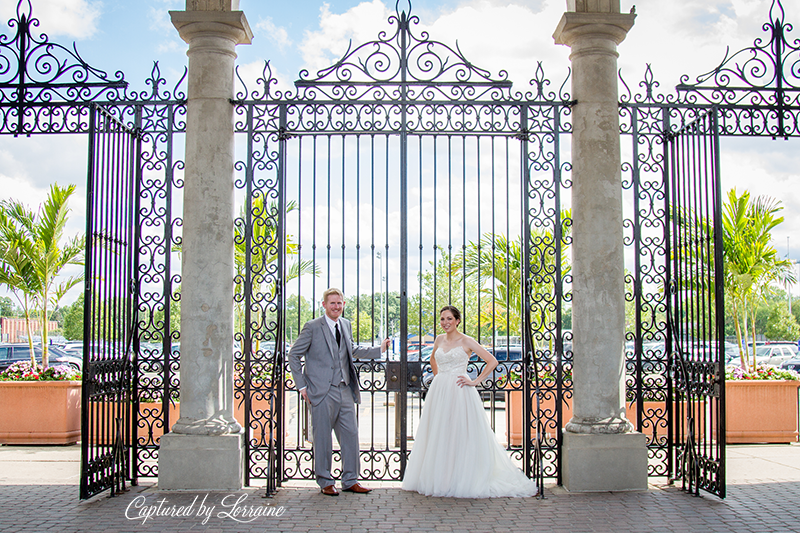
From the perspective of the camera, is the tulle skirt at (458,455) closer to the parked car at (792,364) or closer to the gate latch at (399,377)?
the gate latch at (399,377)

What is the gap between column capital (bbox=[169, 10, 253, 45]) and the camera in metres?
6.23

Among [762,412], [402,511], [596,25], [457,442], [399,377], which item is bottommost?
[402,511]

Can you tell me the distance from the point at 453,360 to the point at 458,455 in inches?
36.5

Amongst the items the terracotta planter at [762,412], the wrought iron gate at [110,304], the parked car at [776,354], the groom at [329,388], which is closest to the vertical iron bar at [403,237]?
the groom at [329,388]

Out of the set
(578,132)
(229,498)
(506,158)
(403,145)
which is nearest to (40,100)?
(403,145)

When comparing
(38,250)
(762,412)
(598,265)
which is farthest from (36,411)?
(762,412)

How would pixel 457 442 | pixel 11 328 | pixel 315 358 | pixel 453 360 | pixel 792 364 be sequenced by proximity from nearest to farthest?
pixel 457 442
pixel 315 358
pixel 453 360
pixel 792 364
pixel 11 328

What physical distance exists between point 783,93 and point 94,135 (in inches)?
293

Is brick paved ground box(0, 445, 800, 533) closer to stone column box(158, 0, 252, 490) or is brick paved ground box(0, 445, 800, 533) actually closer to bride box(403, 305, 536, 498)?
bride box(403, 305, 536, 498)

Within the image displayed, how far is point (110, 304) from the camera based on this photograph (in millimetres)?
6234

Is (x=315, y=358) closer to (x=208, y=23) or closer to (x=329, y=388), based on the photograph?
(x=329, y=388)

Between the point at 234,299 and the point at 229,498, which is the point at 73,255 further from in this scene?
the point at 229,498

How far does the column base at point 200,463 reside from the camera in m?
5.98

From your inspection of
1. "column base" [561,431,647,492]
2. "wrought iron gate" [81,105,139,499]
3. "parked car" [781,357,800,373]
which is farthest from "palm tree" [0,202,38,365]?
"parked car" [781,357,800,373]
